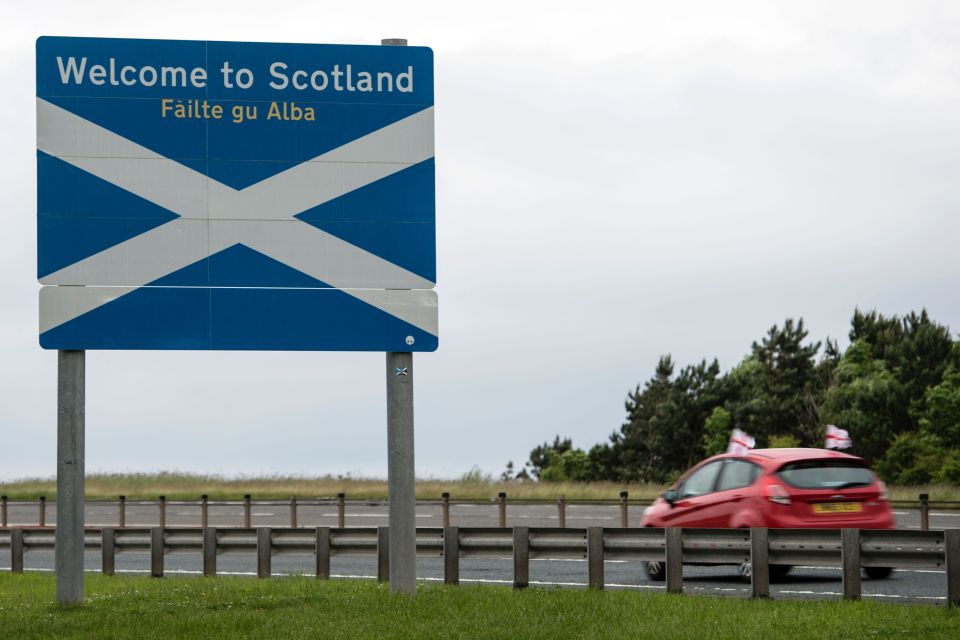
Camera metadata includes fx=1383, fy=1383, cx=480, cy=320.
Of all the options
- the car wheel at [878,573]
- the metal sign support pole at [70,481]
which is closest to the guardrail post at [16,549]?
the metal sign support pole at [70,481]

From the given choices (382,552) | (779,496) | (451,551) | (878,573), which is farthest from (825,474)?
(382,552)

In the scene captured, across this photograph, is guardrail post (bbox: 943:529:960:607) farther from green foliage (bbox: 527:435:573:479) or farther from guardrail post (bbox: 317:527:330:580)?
green foliage (bbox: 527:435:573:479)

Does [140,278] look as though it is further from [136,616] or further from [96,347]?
[136,616]

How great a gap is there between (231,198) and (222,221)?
10.8 inches

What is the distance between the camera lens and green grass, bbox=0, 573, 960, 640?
11.7m

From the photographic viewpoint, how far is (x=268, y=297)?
15.2 m

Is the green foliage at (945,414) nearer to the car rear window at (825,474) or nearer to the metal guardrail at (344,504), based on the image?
the metal guardrail at (344,504)

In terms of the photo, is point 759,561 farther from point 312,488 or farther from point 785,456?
point 312,488

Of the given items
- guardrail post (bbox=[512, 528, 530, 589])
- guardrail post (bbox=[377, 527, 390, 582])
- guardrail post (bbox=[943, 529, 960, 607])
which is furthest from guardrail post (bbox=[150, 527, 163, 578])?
guardrail post (bbox=[943, 529, 960, 607])

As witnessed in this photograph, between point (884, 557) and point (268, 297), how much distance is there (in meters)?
7.10

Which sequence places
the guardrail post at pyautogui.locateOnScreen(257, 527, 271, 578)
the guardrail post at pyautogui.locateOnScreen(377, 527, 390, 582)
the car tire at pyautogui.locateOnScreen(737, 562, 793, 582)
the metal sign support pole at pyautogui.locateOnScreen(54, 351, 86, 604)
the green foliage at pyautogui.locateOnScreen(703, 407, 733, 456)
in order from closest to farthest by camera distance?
the metal sign support pole at pyautogui.locateOnScreen(54, 351, 86, 604), the guardrail post at pyautogui.locateOnScreen(377, 527, 390, 582), the car tire at pyautogui.locateOnScreen(737, 562, 793, 582), the guardrail post at pyautogui.locateOnScreen(257, 527, 271, 578), the green foliage at pyautogui.locateOnScreen(703, 407, 733, 456)

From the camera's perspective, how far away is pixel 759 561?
14.9m

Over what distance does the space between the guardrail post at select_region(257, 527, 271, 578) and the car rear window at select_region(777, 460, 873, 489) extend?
7055mm

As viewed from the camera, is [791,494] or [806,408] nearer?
[791,494]
